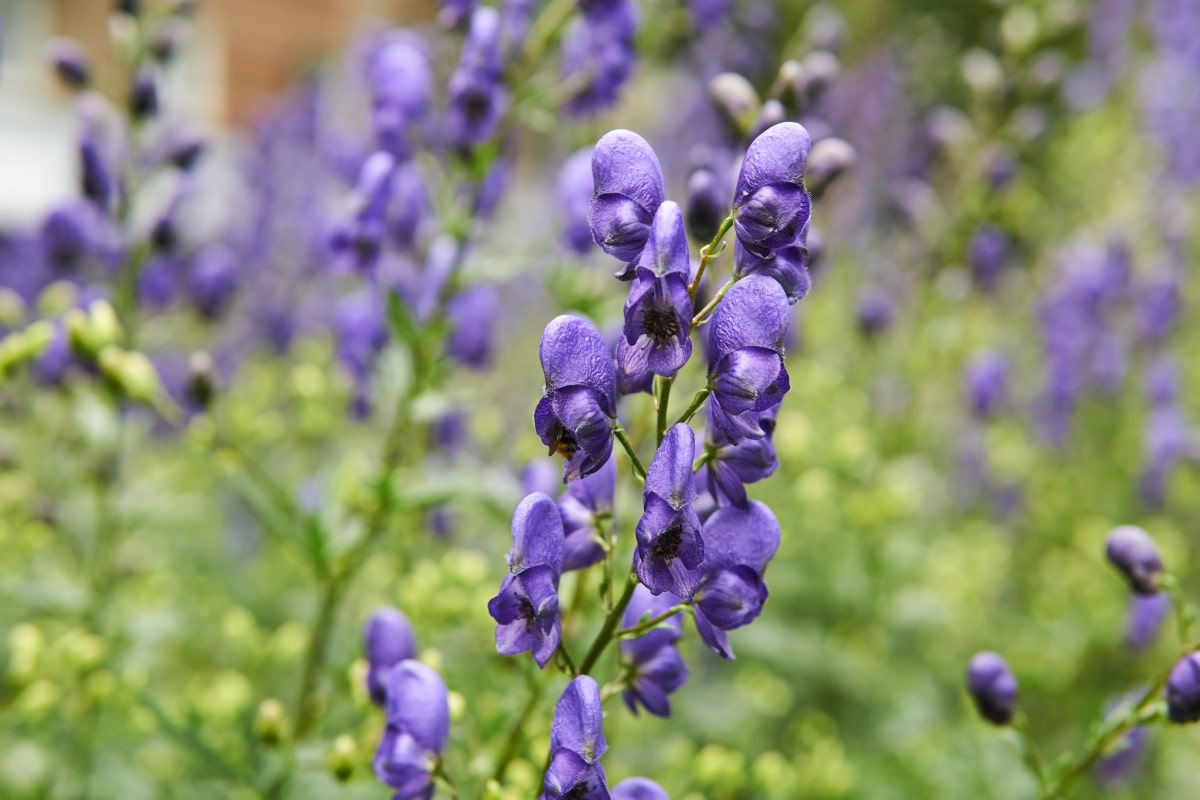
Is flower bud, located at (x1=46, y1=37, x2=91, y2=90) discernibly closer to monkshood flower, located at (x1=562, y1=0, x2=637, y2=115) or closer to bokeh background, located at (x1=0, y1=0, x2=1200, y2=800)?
bokeh background, located at (x1=0, y1=0, x2=1200, y2=800)

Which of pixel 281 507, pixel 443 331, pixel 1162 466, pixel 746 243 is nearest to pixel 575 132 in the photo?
pixel 443 331

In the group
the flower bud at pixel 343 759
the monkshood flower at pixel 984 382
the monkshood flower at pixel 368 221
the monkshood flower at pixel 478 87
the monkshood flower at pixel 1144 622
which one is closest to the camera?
the flower bud at pixel 343 759

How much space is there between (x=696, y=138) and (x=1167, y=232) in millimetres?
2946

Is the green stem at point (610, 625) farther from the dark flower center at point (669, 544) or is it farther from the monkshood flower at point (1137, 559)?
the monkshood flower at point (1137, 559)

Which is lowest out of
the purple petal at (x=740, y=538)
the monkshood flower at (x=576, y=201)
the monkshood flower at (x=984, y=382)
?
the purple petal at (x=740, y=538)

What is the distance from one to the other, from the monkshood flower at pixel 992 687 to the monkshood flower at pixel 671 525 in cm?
97

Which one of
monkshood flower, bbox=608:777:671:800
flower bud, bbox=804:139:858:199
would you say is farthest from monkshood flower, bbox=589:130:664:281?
flower bud, bbox=804:139:858:199

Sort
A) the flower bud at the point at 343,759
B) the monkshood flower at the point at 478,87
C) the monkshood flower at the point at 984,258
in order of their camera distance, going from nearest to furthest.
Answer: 1. the flower bud at the point at 343,759
2. the monkshood flower at the point at 478,87
3. the monkshood flower at the point at 984,258

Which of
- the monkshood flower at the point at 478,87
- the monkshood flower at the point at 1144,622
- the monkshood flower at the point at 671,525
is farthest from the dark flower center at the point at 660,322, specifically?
the monkshood flower at the point at 1144,622

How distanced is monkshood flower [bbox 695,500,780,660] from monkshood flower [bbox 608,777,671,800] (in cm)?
24

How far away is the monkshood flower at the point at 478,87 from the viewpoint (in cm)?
243

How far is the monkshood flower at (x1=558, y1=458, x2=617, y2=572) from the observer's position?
1.41 meters

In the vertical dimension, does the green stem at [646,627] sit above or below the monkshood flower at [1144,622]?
below

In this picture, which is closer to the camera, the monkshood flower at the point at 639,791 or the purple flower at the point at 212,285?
the monkshood flower at the point at 639,791
